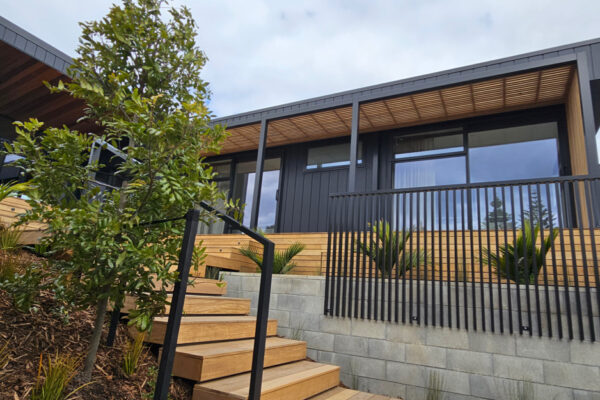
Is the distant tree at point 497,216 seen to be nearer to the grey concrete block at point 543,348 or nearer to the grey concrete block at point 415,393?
the grey concrete block at point 543,348

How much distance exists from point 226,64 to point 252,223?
10889 mm

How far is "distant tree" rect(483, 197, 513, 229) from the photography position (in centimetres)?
348

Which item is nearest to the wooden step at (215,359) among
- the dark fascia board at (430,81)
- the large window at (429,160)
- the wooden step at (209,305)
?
the wooden step at (209,305)

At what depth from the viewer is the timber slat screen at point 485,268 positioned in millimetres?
3096

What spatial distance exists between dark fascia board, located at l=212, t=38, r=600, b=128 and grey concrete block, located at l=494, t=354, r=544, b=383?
363cm

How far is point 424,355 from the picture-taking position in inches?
133

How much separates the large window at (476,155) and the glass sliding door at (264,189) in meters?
2.67

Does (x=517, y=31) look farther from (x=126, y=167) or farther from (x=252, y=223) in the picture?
(x=126, y=167)

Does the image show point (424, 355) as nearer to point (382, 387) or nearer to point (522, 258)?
point (382, 387)

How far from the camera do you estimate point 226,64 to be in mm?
15492

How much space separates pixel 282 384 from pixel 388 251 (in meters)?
1.87

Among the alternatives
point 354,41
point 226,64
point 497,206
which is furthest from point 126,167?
point 226,64

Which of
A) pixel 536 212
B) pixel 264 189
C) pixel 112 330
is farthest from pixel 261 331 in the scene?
pixel 264 189

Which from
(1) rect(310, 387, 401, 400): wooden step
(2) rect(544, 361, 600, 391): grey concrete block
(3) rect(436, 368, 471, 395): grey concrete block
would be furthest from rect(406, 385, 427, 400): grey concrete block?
(2) rect(544, 361, 600, 391): grey concrete block
